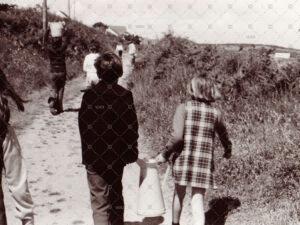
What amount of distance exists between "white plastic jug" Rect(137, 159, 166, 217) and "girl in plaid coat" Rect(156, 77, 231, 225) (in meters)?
0.81

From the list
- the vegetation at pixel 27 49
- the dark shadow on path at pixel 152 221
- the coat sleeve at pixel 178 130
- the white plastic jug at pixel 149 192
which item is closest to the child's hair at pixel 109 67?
the coat sleeve at pixel 178 130

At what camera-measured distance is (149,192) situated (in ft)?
16.7

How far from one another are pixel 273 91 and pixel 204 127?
5923 mm

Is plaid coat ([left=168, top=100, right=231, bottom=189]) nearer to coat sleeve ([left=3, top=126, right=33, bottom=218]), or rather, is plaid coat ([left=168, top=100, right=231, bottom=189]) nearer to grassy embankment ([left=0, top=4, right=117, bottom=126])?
coat sleeve ([left=3, top=126, right=33, bottom=218])

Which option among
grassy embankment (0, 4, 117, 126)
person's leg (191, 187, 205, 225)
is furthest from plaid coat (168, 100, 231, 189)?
grassy embankment (0, 4, 117, 126)

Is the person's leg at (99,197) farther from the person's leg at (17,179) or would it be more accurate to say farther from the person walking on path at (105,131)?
the person's leg at (17,179)

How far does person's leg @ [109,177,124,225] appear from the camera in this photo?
4211mm

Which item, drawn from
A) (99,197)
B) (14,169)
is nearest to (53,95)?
(99,197)

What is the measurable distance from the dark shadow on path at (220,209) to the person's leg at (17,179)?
285 centimetres

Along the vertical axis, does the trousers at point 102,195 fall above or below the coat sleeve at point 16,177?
below

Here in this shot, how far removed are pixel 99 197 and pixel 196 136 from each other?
101 centimetres

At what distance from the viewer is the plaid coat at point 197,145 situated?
4172 millimetres

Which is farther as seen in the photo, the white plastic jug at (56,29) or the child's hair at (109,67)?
the white plastic jug at (56,29)

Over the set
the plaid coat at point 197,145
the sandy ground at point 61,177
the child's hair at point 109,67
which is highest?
the child's hair at point 109,67
